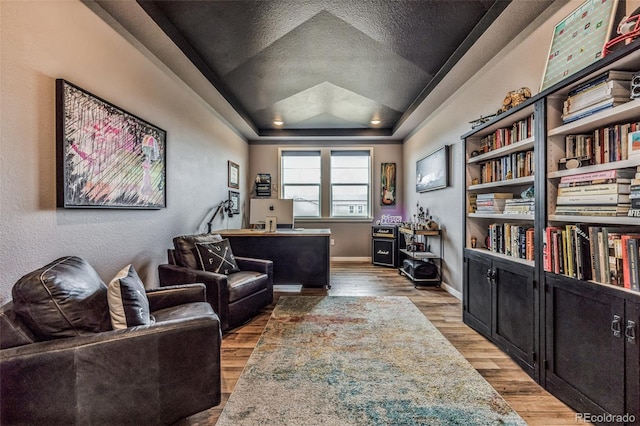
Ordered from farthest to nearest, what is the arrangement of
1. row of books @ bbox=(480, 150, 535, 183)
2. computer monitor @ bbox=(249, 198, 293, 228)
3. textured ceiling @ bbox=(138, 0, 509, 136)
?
computer monitor @ bbox=(249, 198, 293, 228)
textured ceiling @ bbox=(138, 0, 509, 136)
row of books @ bbox=(480, 150, 535, 183)

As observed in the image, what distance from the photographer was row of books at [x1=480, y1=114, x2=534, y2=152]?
83.8 inches

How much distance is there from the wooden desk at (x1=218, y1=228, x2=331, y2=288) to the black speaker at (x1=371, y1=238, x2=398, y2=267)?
6.33ft

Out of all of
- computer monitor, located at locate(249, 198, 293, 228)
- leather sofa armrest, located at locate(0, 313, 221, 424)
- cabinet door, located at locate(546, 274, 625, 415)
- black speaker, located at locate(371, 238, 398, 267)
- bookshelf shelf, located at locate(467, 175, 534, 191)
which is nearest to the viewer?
leather sofa armrest, located at locate(0, 313, 221, 424)

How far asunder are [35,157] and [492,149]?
11.0ft

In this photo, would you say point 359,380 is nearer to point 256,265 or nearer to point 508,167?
point 256,265

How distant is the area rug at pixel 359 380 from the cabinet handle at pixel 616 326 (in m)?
0.65

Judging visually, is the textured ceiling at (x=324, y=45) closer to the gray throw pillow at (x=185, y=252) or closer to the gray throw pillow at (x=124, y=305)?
the gray throw pillow at (x=185, y=252)

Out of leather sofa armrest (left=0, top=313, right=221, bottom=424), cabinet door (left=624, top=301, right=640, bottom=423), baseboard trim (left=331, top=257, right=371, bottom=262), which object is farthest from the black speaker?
leather sofa armrest (left=0, top=313, right=221, bottom=424)

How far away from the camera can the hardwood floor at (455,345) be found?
1619 millimetres

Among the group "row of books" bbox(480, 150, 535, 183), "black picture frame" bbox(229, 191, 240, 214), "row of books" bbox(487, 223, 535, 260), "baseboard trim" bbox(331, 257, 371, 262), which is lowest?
"baseboard trim" bbox(331, 257, 371, 262)

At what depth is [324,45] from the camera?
2.80 metres

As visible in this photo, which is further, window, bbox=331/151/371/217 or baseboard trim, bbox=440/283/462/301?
window, bbox=331/151/371/217

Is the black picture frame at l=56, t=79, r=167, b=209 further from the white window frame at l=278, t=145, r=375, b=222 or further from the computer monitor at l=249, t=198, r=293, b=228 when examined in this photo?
the white window frame at l=278, t=145, r=375, b=222

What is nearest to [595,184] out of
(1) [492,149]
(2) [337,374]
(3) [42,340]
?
(1) [492,149]
